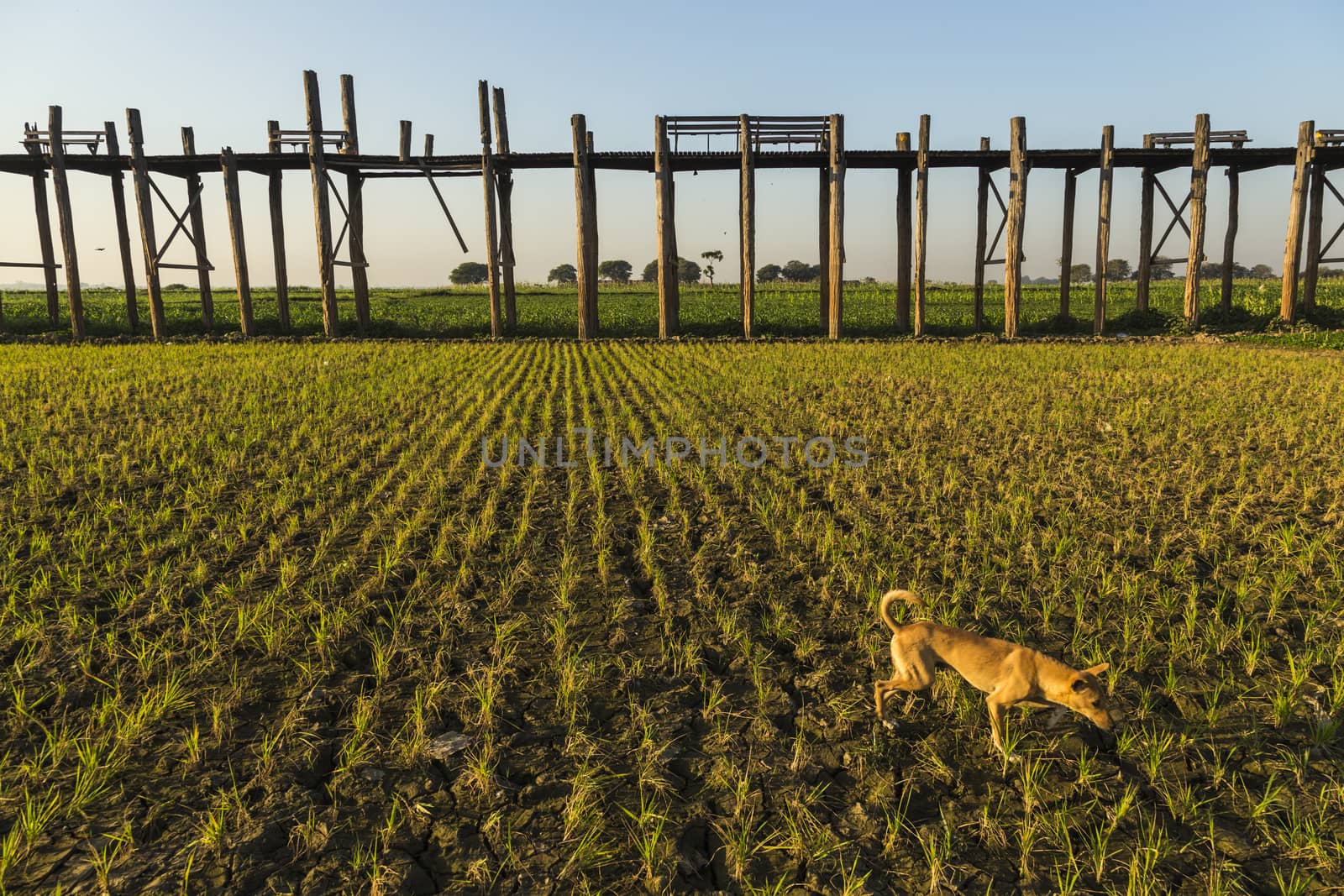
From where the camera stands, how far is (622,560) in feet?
16.5

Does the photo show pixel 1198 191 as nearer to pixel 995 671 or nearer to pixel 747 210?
pixel 747 210

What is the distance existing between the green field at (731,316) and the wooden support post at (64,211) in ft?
8.61

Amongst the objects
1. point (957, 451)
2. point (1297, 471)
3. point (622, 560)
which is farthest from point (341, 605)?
point (1297, 471)

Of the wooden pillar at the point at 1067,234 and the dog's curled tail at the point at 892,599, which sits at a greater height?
the wooden pillar at the point at 1067,234

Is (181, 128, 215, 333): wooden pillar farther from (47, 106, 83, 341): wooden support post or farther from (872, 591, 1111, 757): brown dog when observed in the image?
(872, 591, 1111, 757): brown dog

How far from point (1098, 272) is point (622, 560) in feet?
61.6

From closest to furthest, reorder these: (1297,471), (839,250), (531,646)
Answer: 1. (531,646)
2. (1297,471)
3. (839,250)

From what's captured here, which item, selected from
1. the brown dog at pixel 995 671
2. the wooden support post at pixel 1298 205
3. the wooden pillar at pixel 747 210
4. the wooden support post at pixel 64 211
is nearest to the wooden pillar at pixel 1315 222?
the wooden support post at pixel 1298 205

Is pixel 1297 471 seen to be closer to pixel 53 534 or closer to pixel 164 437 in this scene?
pixel 53 534

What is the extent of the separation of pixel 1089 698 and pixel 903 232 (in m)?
19.0

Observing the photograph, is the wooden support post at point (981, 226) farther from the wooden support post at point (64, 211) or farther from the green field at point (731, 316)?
the wooden support post at point (64, 211)

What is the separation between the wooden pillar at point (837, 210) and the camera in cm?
1741

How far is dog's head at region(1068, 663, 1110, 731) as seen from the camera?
259cm

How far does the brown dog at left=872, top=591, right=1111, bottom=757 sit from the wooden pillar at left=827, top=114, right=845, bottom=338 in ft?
53.7
